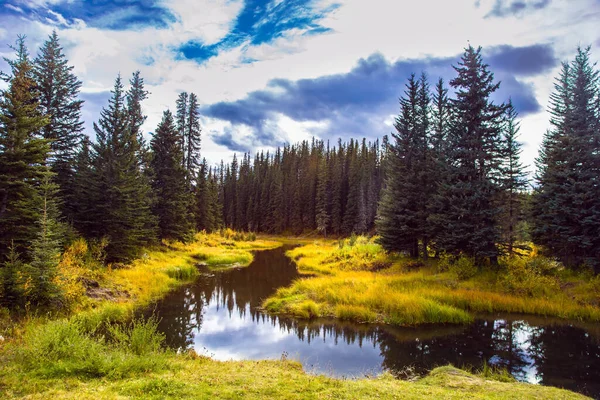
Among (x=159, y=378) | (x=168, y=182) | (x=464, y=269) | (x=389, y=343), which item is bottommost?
(x=389, y=343)

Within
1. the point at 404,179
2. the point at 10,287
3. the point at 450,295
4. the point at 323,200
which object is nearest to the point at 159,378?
the point at 10,287

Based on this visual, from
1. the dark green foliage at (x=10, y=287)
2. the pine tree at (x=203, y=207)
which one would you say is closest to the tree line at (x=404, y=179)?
the dark green foliage at (x=10, y=287)

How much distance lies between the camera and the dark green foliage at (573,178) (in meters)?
18.9

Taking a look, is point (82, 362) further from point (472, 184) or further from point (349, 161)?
point (349, 161)

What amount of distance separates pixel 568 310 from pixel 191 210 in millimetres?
41057

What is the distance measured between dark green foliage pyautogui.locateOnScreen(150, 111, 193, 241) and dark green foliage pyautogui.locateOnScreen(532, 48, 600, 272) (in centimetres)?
2893

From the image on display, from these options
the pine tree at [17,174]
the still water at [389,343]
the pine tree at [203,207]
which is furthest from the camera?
the pine tree at [203,207]

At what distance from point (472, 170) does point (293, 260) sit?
20.7 metres

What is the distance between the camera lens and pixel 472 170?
2209 centimetres

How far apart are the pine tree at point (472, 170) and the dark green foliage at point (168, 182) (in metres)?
23.6

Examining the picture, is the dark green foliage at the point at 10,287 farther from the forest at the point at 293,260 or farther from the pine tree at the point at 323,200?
the pine tree at the point at 323,200

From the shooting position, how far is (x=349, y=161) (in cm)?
8875

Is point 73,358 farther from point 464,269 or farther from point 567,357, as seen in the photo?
point 464,269

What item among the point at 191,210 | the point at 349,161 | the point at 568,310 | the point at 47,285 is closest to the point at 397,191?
the point at 568,310
